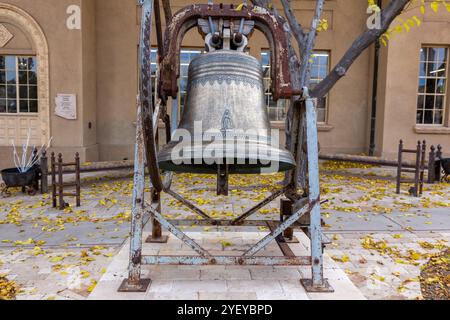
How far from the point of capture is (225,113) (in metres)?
2.71

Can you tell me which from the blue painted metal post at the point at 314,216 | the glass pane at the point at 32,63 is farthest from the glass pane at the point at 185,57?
the blue painted metal post at the point at 314,216

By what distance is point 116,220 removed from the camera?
5.37 meters

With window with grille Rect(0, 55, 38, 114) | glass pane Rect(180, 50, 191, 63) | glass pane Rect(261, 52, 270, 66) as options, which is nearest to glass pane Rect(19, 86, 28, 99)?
window with grille Rect(0, 55, 38, 114)

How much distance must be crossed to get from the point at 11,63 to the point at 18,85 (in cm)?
59

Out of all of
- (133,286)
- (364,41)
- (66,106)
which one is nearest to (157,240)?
(133,286)

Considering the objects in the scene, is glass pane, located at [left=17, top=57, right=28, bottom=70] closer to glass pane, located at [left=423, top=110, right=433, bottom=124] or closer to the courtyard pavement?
the courtyard pavement

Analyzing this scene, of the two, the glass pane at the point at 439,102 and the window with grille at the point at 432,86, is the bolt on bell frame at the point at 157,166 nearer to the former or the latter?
the window with grille at the point at 432,86

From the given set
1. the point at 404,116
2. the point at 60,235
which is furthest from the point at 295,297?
the point at 404,116

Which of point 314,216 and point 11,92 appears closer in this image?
point 314,216

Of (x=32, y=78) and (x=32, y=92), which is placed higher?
(x=32, y=78)

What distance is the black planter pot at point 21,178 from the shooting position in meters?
6.75

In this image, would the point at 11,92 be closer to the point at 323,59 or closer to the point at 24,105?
the point at 24,105

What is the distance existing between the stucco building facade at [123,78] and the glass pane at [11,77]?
3 centimetres

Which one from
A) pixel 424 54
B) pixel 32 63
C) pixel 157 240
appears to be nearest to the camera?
pixel 157 240
